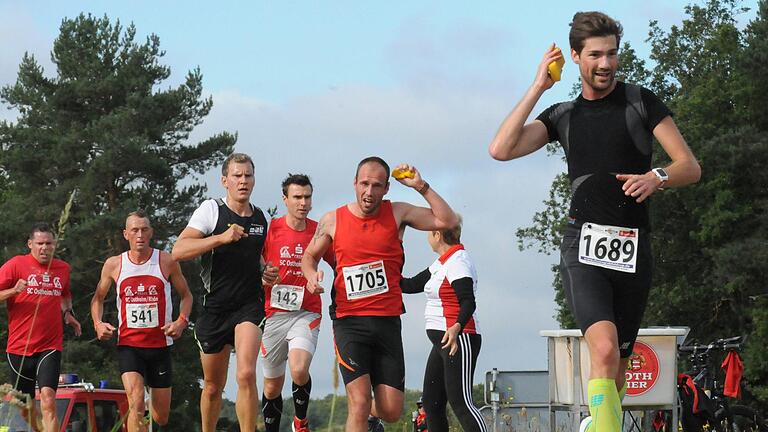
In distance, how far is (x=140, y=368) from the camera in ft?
39.8

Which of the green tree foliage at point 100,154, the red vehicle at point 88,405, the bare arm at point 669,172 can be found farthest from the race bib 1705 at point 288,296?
the green tree foliage at point 100,154

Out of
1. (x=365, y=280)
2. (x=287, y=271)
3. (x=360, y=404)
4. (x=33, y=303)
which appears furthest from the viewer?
(x=33, y=303)

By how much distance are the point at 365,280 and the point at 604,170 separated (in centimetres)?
255

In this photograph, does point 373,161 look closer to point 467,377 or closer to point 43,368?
point 467,377

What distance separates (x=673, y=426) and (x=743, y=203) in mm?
32303

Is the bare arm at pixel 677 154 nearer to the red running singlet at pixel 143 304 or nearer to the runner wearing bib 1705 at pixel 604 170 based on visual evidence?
the runner wearing bib 1705 at pixel 604 170

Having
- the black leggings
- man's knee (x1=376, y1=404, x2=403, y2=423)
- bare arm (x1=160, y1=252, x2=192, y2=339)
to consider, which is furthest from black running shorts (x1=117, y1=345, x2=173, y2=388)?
man's knee (x1=376, y1=404, x2=403, y2=423)

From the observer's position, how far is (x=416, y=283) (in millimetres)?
10977

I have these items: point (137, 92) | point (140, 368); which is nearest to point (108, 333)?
point (140, 368)

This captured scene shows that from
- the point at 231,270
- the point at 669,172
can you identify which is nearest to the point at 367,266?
the point at 231,270

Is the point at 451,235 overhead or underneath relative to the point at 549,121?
underneath

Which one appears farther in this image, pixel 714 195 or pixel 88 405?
pixel 714 195

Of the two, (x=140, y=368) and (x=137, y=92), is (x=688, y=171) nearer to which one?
(x=140, y=368)

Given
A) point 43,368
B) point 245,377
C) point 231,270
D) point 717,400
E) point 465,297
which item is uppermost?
point 231,270
